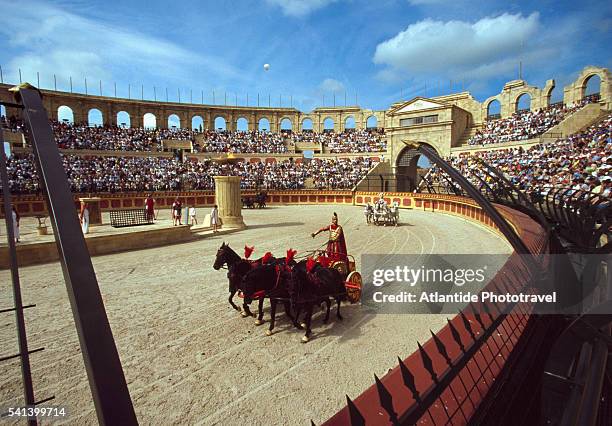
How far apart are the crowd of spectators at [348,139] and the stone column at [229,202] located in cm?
3151

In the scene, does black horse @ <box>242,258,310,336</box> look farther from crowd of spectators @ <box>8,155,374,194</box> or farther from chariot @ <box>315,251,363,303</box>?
crowd of spectators @ <box>8,155,374,194</box>

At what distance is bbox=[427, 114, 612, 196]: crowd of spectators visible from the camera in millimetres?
15060

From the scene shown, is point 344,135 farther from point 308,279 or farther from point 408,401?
point 408,401

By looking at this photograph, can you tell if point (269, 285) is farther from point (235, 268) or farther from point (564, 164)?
point (564, 164)

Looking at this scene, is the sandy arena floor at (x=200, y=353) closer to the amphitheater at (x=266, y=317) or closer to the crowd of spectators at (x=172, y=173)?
the amphitheater at (x=266, y=317)

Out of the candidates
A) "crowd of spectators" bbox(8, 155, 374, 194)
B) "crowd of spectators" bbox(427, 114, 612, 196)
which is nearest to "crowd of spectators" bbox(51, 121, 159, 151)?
"crowd of spectators" bbox(8, 155, 374, 194)

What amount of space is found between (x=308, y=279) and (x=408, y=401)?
13.2 feet

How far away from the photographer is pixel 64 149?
33.6 m

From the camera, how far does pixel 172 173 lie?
34625 millimetres

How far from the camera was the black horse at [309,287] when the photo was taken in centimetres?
586

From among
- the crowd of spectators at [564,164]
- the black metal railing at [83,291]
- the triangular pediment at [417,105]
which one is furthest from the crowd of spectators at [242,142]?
the black metal railing at [83,291]

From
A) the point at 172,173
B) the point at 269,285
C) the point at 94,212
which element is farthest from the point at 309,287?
the point at 172,173

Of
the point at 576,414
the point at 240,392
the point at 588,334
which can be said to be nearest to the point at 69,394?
the point at 240,392

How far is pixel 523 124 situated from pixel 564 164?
17.1m
